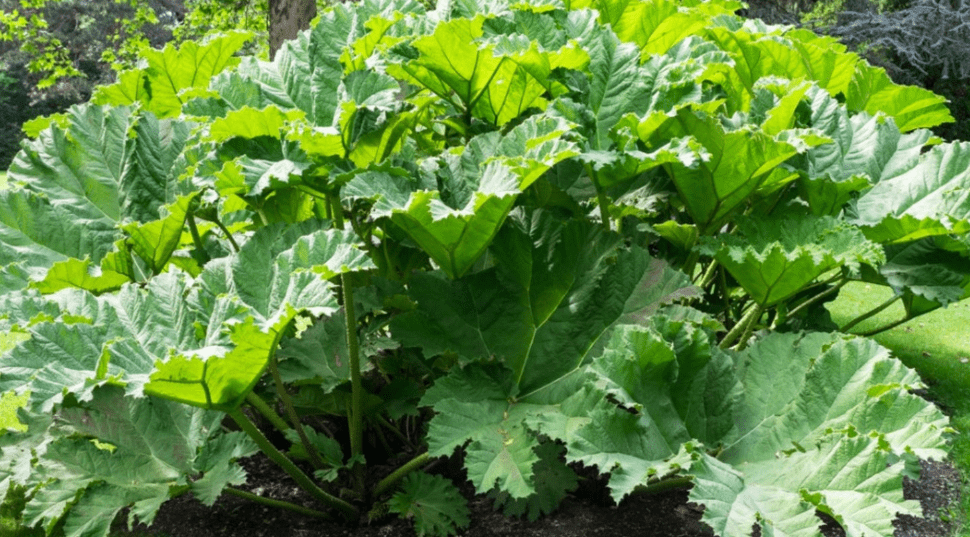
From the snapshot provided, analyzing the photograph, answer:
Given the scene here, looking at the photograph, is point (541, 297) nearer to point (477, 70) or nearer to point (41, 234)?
point (477, 70)

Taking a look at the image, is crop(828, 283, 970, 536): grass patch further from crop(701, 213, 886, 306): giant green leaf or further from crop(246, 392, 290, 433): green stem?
crop(246, 392, 290, 433): green stem

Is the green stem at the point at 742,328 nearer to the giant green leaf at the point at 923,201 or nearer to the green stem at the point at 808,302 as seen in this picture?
the green stem at the point at 808,302

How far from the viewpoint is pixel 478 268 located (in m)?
2.22

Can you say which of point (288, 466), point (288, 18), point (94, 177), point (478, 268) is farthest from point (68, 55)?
point (288, 466)

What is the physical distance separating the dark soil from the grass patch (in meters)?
0.70

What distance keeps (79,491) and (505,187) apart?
1165 mm

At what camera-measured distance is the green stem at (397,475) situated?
2.10 m

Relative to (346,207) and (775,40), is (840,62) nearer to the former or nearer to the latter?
(775,40)

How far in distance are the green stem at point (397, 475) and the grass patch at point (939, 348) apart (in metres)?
1.60

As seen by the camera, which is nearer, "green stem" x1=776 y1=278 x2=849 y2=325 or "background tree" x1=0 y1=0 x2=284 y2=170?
"green stem" x1=776 y1=278 x2=849 y2=325

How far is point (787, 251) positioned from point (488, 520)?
1.08 m

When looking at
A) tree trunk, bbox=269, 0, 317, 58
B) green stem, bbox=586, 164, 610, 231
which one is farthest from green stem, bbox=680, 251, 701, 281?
tree trunk, bbox=269, 0, 317, 58

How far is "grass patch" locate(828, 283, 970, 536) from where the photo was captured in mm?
3030

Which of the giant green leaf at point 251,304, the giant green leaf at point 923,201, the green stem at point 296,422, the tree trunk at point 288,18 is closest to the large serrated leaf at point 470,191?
the giant green leaf at point 251,304
